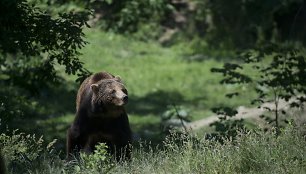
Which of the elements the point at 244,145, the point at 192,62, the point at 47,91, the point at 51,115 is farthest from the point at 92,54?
the point at 244,145

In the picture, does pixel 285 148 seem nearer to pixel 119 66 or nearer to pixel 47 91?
pixel 47 91

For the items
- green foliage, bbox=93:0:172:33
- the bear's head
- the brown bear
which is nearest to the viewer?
the bear's head

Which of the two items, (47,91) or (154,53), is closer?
(47,91)

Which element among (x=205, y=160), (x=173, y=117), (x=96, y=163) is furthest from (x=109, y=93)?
(x=173, y=117)

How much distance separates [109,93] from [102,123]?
441mm

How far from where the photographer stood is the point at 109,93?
7.18 meters

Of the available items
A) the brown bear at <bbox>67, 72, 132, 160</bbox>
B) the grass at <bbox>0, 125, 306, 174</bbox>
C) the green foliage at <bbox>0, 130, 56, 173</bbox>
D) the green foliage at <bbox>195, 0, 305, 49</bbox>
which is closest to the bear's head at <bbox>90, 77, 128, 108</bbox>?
the brown bear at <bbox>67, 72, 132, 160</bbox>

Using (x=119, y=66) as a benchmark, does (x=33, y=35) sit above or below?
above

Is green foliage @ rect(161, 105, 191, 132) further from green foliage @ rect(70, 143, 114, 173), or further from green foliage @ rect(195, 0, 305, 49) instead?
green foliage @ rect(195, 0, 305, 49)

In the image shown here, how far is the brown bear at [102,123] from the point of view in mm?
7270

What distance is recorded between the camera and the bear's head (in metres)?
7.08

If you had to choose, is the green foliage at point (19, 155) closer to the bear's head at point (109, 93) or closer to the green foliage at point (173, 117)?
the bear's head at point (109, 93)

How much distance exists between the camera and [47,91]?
15.4 meters

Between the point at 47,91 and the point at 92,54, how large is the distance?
5.15 meters
